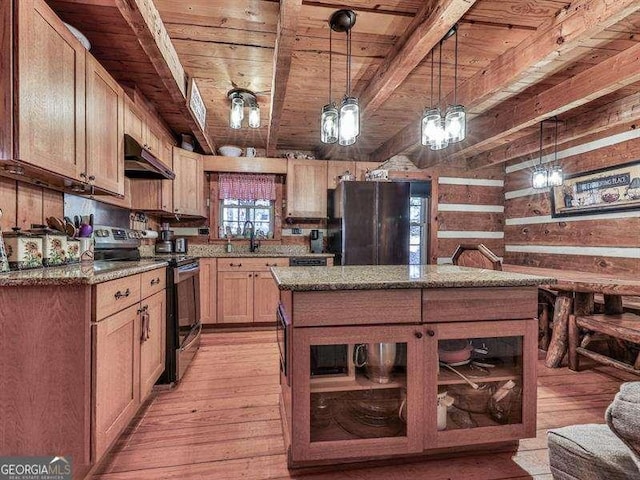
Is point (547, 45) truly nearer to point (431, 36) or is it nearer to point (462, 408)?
point (431, 36)

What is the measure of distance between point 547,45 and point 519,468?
2337 mm

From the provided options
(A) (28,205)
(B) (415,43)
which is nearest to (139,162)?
(A) (28,205)

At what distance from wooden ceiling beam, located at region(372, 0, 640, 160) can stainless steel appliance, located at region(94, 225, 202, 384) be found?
274 centimetres

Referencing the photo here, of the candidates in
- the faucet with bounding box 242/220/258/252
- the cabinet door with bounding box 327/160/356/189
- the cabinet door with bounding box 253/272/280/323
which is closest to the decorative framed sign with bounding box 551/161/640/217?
the cabinet door with bounding box 327/160/356/189

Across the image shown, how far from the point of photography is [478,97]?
2.70 m

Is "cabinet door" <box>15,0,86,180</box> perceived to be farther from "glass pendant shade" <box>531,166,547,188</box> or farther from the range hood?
"glass pendant shade" <box>531,166,547,188</box>

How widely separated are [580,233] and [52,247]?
4.91 m

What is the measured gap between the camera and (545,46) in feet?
6.72

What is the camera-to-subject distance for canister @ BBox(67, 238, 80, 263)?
1.91 m

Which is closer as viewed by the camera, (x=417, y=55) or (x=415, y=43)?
(x=415, y=43)

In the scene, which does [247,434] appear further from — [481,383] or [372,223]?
[372,223]

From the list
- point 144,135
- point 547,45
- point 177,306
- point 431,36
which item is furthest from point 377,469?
point 144,135

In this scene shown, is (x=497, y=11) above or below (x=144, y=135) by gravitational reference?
above

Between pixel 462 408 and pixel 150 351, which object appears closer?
pixel 462 408
